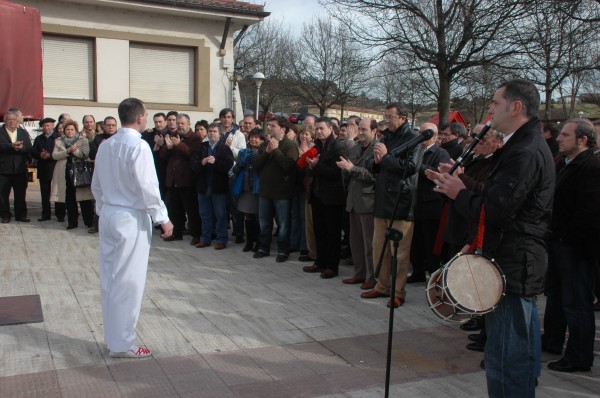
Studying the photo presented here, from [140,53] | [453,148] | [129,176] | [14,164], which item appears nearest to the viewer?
[129,176]

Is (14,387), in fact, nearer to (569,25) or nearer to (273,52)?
(569,25)

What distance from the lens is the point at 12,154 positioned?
33.7ft

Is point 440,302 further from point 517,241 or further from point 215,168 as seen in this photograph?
point 215,168

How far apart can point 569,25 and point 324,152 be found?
11073mm

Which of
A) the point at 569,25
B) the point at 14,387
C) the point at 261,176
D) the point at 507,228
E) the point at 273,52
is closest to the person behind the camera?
the point at 507,228

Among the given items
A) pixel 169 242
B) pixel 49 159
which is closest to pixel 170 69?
pixel 49 159

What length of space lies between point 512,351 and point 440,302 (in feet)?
1.66

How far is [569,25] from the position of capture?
14.9 m

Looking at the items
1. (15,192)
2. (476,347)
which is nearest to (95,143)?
(15,192)

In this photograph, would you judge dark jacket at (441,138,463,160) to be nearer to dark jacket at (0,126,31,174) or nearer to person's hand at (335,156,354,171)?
person's hand at (335,156,354,171)

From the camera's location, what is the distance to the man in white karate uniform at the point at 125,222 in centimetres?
440

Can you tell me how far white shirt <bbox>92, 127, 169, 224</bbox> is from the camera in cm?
437

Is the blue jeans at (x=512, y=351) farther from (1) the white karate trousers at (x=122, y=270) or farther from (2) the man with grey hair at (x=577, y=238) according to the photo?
(1) the white karate trousers at (x=122, y=270)

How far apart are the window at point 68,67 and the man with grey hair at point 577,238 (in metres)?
13.9
